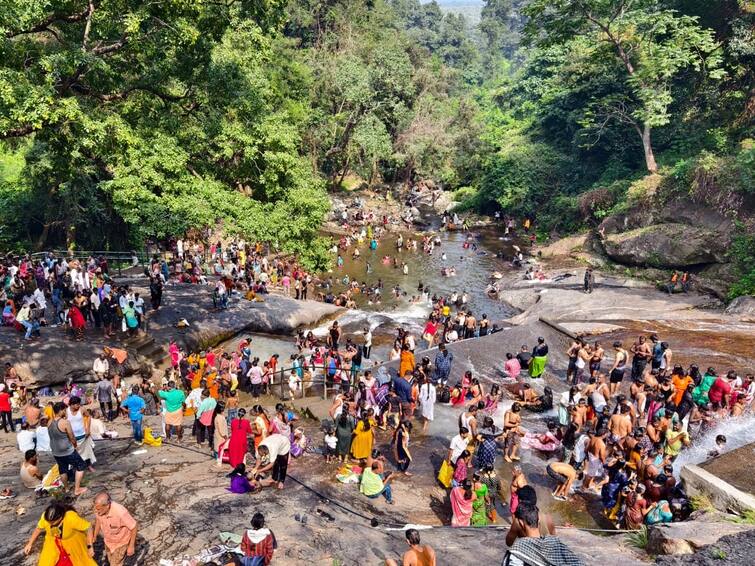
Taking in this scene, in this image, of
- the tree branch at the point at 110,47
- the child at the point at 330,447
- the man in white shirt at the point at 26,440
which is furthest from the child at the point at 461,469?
the tree branch at the point at 110,47

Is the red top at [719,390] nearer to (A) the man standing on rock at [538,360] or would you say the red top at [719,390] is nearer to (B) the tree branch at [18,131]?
(A) the man standing on rock at [538,360]

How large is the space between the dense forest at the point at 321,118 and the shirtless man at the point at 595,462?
40.8 ft

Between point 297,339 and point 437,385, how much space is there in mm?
6637

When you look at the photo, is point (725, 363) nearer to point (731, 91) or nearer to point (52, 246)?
point (731, 91)

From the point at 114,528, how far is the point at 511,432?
8186mm

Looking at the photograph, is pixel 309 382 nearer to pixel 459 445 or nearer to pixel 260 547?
pixel 459 445

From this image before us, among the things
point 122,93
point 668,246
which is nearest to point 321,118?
point 668,246

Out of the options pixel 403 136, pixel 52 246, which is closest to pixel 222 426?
pixel 52 246

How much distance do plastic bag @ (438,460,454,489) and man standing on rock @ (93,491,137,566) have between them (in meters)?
5.74

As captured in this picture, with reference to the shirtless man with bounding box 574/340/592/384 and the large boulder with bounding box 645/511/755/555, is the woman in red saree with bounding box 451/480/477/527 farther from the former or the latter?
the shirtless man with bounding box 574/340/592/384

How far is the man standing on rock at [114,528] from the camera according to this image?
6.31 meters

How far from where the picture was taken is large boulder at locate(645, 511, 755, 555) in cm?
670

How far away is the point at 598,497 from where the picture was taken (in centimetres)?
1050

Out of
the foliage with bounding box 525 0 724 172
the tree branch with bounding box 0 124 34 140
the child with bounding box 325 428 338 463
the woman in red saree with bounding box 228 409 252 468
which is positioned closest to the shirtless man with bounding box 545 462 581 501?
the child with bounding box 325 428 338 463
